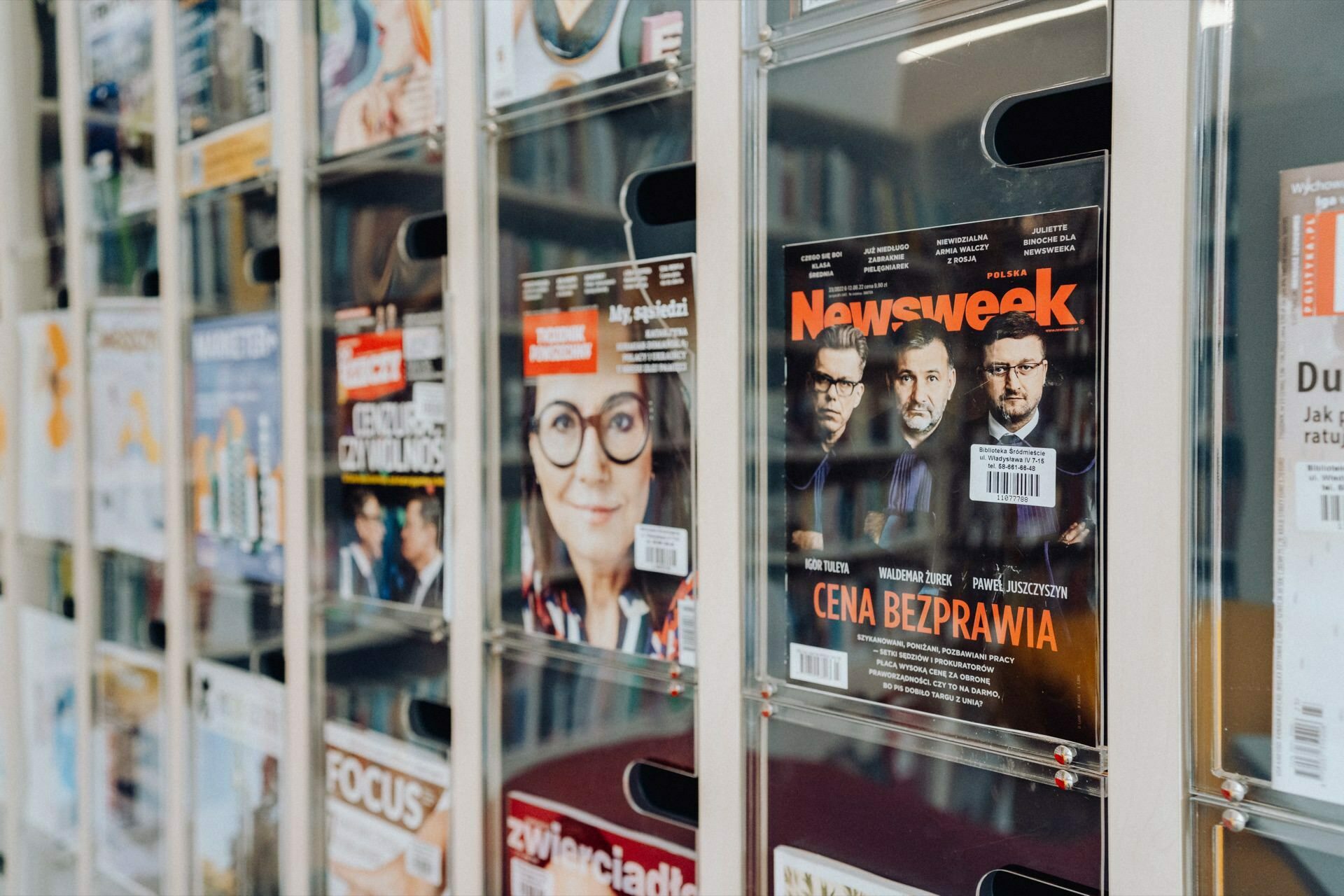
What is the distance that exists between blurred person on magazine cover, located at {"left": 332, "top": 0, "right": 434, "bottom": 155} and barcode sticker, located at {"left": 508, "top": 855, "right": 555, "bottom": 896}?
3.03 feet

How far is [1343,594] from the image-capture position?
67 centimetres

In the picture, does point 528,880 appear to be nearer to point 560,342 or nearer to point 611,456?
point 611,456

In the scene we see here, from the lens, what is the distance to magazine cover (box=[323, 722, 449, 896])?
50.9 inches

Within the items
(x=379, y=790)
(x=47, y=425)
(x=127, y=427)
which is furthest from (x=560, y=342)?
(x=47, y=425)

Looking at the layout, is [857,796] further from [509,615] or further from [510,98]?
[510,98]

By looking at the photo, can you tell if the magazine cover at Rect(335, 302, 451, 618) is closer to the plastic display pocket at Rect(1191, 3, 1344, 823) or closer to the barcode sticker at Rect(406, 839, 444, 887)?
the barcode sticker at Rect(406, 839, 444, 887)

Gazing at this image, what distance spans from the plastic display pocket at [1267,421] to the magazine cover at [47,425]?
1979mm

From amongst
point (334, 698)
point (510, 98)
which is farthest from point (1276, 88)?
point (334, 698)

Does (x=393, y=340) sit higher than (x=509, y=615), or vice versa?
(x=393, y=340)

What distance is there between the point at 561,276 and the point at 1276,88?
71cm

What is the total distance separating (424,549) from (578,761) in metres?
0.35

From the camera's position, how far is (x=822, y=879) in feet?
3.06

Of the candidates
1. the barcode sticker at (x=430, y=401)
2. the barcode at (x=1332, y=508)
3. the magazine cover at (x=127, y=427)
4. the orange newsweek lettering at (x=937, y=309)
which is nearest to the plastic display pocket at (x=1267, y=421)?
the barcode at (x=1332, y=508)

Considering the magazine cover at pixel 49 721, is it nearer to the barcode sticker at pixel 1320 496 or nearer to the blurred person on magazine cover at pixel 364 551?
the blurred person on magazine cover at pixel 364 551
